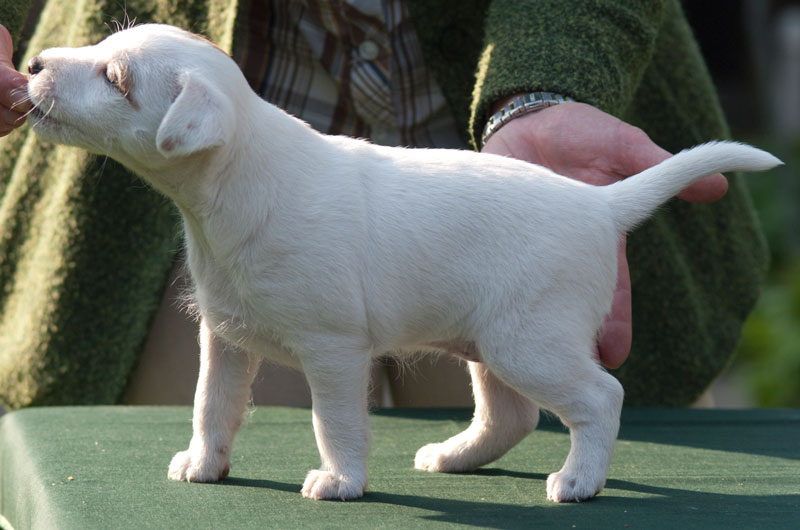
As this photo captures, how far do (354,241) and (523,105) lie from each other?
0.72 m

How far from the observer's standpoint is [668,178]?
71.2 inches

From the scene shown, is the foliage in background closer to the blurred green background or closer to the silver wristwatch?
the blurred green background

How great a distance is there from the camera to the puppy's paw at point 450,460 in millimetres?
1945

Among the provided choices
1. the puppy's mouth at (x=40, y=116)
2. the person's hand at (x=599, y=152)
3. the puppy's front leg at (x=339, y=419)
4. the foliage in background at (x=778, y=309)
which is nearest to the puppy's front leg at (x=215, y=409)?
the puppy's front leg at (x=339, y=419)

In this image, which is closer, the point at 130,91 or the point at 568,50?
the point at 130,91

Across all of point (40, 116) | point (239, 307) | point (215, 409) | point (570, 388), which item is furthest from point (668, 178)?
point (40, 116)

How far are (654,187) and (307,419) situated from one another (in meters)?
1.13

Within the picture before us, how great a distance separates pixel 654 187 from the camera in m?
1.81

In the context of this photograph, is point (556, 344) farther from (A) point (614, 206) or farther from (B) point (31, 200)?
(B) point (31, 200)

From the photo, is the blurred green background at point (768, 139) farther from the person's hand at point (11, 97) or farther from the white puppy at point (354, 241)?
the person's hand at point (11, 97)

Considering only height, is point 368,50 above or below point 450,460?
above

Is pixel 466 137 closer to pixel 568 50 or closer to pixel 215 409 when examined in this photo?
pixel 568 50

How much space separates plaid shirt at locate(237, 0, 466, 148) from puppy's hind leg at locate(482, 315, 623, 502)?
1051 millimetres

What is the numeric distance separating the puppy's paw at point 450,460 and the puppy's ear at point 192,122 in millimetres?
802
